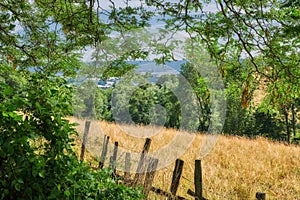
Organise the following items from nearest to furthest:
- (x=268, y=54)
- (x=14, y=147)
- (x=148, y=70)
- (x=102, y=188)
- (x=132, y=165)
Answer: (x=14, y=147) < (x=102, y=188) < (x=268, y=54) < (x=148, y=70) < (x=132, y=165)

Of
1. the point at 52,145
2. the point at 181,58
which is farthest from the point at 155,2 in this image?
the point at 52,145

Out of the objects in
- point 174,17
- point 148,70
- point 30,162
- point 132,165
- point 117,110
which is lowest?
point 132,165

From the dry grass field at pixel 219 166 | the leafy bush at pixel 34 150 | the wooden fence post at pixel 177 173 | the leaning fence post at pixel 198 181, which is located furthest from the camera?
the dry grass field at pixel 219 166

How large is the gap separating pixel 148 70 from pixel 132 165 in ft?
4.14

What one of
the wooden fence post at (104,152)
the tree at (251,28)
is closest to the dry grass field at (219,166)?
the wooden fence post at (104,152)

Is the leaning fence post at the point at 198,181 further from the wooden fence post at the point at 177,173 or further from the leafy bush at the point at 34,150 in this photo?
the leafy bush at the point at 34,150

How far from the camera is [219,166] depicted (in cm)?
600

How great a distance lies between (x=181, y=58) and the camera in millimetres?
3623

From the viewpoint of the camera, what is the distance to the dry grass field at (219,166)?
4496 millimetres

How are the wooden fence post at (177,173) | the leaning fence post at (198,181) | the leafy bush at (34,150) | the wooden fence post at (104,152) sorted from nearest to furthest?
the leafy bush at (34,150), the leaning fence post at (198,181), the wooden fence post at (177,173), the wooden fence post at (104,152)

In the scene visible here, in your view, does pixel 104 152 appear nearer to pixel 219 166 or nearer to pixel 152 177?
pixel 152 177

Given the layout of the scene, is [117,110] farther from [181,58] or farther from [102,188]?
[102,188]

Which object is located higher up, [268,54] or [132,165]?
[268,54]

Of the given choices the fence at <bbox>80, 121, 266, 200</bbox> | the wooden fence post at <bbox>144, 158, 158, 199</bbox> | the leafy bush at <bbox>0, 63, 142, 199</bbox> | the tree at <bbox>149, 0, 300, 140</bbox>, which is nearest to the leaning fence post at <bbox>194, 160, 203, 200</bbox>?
the fence at <bbox>80, 121, 266, 200</bbox>
